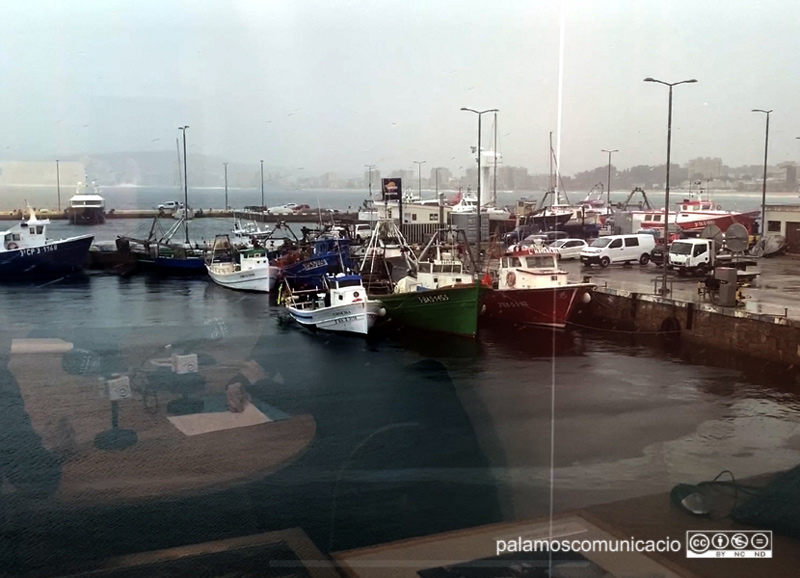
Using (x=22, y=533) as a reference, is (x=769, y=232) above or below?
above

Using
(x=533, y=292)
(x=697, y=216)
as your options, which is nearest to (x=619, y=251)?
(x=533, y=292)

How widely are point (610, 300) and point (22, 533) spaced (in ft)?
24.0

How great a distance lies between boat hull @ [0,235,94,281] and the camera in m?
15.2

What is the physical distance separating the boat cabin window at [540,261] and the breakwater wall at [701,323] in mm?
772

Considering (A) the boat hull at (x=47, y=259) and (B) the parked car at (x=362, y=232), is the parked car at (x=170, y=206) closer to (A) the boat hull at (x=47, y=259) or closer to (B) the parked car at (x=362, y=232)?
(A) the boat hull at (x=47, y=259)

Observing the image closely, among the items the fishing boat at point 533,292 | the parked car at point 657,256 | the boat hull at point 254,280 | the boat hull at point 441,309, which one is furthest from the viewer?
the boat hull at point 254,280

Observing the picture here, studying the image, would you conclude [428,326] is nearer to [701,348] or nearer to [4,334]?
[701,348]

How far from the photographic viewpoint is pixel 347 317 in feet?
32.4

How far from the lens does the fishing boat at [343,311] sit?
32.1 ft

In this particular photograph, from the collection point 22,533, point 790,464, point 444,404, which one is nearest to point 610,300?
point 444,404

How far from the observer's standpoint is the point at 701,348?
7.95 meters

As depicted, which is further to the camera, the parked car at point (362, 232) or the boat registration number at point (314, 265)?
the parked car at point (362, 232)

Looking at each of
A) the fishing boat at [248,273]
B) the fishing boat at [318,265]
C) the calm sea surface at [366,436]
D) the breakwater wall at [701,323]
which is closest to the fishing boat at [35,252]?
the fishing boat at [248,273]

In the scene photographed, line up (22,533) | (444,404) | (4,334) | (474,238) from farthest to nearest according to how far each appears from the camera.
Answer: (474,238)
(4,334)
(444,404)
(22,533)
